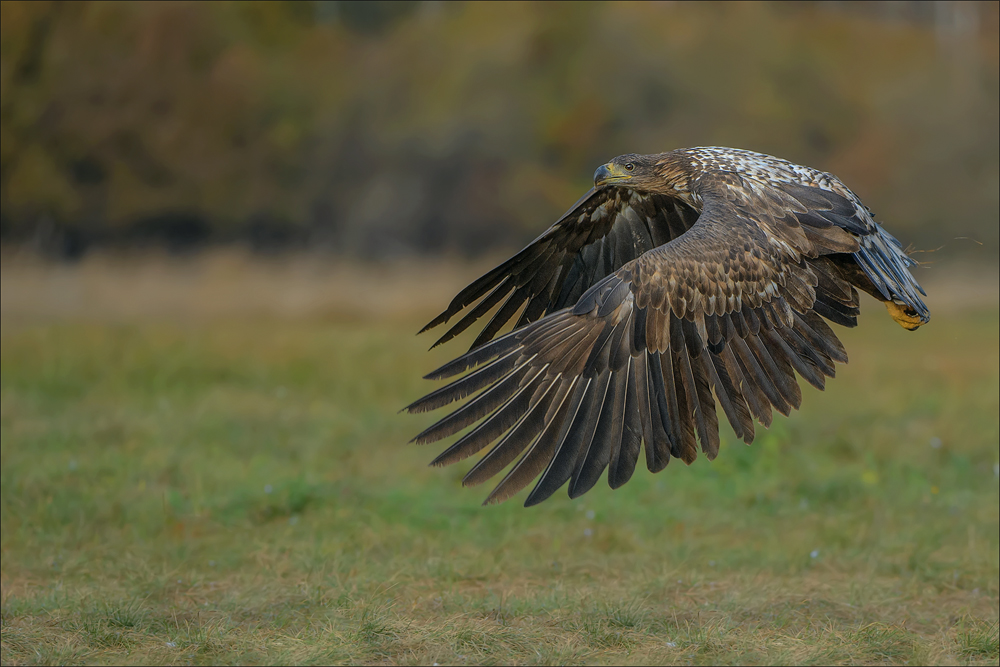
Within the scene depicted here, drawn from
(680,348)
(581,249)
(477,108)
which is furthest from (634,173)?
(477,108)

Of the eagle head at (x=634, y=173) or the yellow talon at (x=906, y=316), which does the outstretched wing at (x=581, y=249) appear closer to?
the eagle head at (x=634, y=173)

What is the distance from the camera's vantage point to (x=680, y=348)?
13.0ft

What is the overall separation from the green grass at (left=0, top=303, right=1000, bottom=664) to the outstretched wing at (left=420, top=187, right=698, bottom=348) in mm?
1395

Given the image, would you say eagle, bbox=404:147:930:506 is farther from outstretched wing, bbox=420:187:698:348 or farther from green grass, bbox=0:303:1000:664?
green grass, bbox=0:303:1000:664

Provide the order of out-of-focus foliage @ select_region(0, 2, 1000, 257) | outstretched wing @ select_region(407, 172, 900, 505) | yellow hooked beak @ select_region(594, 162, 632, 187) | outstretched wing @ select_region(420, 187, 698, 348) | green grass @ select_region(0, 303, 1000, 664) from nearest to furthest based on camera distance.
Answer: outstretched wing @ select_region(407, 172, 900, 505) < green grass @ select_region(0, 303, 1000, 664) < yellow hooked beak @ select_region(594, 162, 632, 187) < outstretched wing @ select_region(420, 187, 698, 348) < out-of-focus foliage @ select_region(0, 2, 1000, 257)

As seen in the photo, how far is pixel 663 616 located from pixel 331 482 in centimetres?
280

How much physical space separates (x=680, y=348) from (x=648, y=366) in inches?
5.9

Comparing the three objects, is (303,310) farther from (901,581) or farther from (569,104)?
(901,581)

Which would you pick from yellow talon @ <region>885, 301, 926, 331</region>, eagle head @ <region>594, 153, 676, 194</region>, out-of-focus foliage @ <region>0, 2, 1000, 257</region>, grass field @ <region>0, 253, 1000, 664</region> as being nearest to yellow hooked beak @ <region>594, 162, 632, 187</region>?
eagle head @ <region>594, 153, 676, 194</region>

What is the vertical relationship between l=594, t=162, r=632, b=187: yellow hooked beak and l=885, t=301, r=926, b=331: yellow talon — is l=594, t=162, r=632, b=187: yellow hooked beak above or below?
above

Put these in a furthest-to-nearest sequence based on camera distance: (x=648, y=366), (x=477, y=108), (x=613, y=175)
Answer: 1. (x=477, y=108)
2. (x=613, y=175)
3. (x=648, y=366)

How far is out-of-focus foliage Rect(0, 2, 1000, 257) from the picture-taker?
14398 millimetres

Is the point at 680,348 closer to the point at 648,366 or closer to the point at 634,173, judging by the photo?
the point at 648,366

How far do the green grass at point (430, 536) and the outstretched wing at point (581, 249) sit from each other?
4.58 feet
